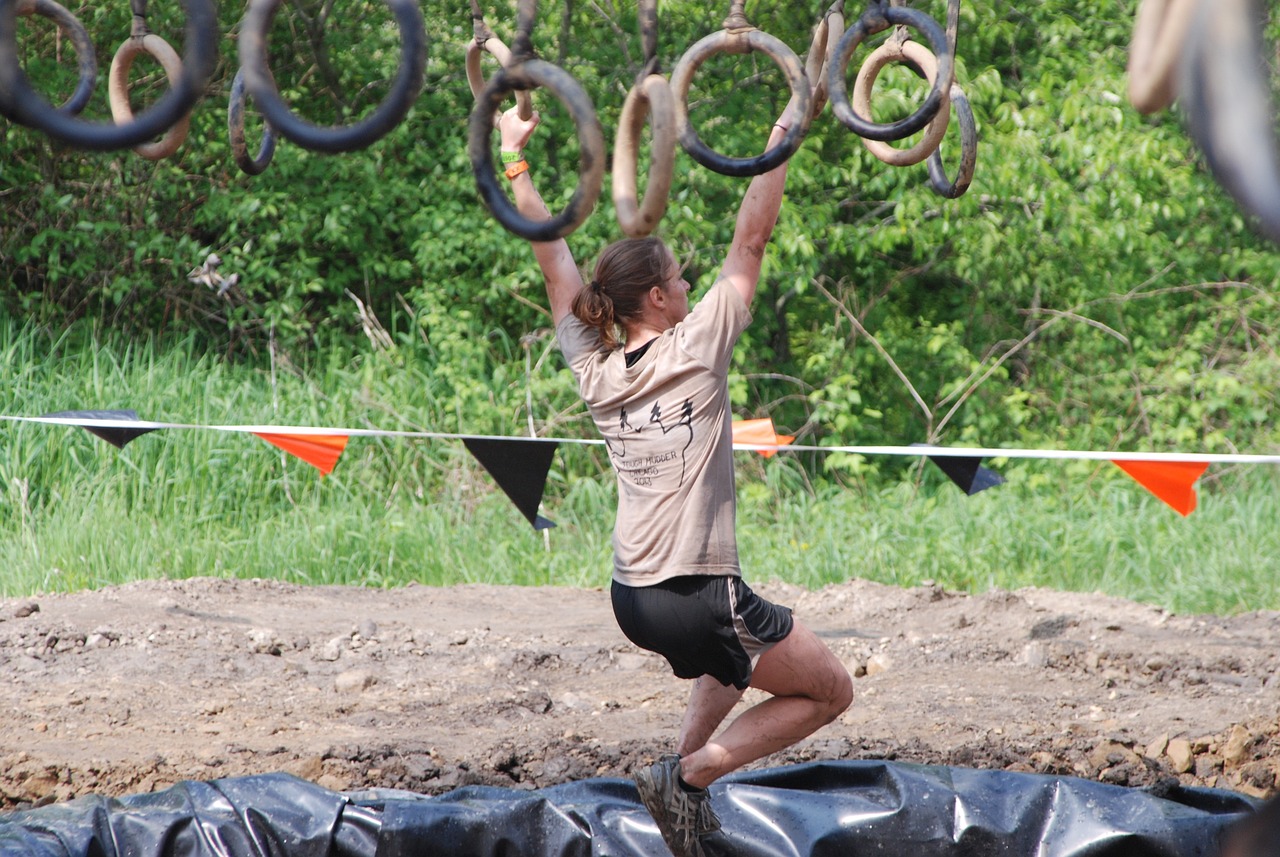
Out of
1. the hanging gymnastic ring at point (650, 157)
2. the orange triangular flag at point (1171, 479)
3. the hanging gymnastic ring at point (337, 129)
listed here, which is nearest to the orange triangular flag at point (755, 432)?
the orange triangular flag at point (1171, 479)

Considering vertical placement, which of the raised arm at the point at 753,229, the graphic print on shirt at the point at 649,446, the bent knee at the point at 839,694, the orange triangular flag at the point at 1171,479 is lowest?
the orange triangular flag at the point at 1171,479

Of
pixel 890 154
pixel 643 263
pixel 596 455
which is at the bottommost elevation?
pixel 596 455

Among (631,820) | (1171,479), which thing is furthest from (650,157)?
(1171,479)

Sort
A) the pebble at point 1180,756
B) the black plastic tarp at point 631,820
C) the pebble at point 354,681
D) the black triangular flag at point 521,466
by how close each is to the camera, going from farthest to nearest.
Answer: the black triangular flag at point 521,466, the pebble at point 354,681, the pebble at point 1180,756, the black plastic tarp at point 631,820

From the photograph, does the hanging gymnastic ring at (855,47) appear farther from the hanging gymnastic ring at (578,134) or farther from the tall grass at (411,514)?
the tall grass at (411,514)

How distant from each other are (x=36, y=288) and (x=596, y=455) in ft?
15.4

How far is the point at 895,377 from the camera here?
10.7m

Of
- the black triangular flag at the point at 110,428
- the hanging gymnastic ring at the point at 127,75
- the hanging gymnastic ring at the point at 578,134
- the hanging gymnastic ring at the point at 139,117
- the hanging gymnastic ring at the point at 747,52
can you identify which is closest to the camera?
the hanging gymnastic ring at the point at 139,117

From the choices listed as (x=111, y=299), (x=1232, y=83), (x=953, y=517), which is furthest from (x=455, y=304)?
(x=1232, y=83)

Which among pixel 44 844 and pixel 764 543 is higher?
pixel 44 844

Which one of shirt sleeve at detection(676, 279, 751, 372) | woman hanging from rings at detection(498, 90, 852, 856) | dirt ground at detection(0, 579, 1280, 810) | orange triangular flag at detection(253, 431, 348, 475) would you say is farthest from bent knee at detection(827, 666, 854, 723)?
orange triangular flag at detection(253, 431, 348, 475)

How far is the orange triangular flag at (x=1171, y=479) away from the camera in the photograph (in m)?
5.79

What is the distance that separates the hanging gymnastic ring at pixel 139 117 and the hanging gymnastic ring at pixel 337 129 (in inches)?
2.8

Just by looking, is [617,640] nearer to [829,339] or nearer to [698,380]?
[698,380]
